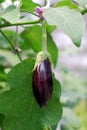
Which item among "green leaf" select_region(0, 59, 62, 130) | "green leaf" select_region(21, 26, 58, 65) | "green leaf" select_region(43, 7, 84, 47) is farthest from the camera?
"green leaf" select_region(21, 26, 58, 65)

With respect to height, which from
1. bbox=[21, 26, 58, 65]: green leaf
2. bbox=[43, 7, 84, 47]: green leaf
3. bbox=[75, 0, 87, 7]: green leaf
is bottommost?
bbox=[21, 26, 58, 65]: green leaf

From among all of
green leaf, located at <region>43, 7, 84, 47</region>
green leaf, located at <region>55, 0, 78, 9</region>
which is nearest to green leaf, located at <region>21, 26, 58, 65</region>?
green leaf, located at <region>55, 0, 78, 9</region>

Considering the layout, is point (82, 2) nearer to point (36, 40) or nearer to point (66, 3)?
point (66, 3)

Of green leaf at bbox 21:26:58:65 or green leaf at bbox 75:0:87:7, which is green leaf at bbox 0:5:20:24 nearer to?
green leaf at bbox 75:0:87:7

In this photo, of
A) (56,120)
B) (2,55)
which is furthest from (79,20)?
(2,55)

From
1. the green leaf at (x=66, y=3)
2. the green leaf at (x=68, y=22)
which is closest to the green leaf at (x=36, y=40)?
the green leaf at (x=66, y=3)

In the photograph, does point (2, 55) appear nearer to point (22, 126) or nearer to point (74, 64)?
point (22, 126)
